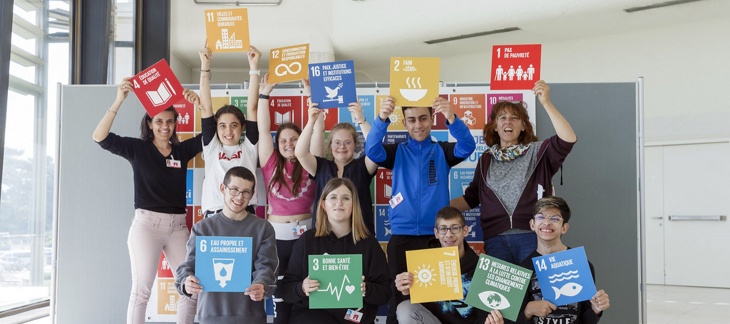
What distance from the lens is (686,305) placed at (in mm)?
6809

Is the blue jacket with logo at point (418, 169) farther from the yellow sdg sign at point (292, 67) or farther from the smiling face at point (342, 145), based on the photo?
the yellow sdg sign at point (292, 67)

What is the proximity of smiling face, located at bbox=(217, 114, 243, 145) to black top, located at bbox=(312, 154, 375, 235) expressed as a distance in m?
0.57

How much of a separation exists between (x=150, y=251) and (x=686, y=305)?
576 centimetres

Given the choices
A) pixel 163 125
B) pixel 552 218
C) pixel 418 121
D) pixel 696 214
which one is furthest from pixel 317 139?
pixel 696 214

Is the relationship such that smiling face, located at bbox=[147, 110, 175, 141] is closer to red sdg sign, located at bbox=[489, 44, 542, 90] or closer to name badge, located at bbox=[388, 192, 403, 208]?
name badge, located at bbox=[388, 192, 403, 208]

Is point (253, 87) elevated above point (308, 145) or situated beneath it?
elevated above

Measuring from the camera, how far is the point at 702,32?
8047 millimetres

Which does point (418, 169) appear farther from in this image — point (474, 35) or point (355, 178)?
point (474, 35)

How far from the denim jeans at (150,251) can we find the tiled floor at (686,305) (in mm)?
1623

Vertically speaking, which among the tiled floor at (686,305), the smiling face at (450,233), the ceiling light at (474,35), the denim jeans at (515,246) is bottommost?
the tiled floor at (686,305)

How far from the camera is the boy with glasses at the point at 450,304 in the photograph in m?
3.17

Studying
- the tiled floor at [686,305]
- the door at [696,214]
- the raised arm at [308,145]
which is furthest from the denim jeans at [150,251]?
the door at [696,214]

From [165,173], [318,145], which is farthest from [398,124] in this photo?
[165,173]

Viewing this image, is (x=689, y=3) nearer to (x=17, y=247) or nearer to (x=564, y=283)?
(x=564, y=283)
